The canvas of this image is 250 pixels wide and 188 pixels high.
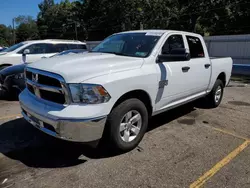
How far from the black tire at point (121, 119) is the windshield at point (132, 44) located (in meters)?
0.95

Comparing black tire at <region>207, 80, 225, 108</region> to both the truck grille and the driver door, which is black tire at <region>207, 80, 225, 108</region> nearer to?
the driver door

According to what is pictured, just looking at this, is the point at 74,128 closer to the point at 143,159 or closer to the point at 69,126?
the point at 69,126

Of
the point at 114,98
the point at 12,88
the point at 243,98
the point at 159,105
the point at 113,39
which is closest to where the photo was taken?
the point at 114,98

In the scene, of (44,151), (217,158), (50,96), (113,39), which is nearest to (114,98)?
(50,96)

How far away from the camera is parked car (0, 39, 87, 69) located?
9.58 meters

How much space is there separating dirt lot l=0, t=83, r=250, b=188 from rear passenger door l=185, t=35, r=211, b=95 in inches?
34.4

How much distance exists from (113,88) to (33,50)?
8.21 metres

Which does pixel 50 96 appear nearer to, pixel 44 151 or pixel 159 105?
pixel 44 151

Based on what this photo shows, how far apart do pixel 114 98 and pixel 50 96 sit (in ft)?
2.94

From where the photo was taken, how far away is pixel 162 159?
11.6 feet

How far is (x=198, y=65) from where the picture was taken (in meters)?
5.04

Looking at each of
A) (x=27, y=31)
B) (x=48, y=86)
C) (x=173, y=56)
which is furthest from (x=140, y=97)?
(x=27, y=31)

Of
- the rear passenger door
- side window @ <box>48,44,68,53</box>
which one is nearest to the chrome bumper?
the rear passenger door

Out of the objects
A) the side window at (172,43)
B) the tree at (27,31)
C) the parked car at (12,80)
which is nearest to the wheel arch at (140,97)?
the side window at (172,43)
